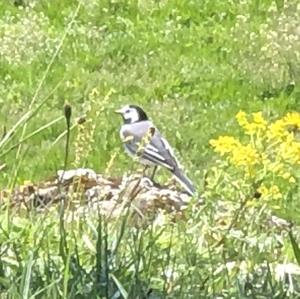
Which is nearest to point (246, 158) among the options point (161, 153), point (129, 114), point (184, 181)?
point (184, 181)

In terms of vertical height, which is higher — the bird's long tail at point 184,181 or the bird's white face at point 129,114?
the bird's white face at point 129,114

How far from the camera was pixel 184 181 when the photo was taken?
990cm

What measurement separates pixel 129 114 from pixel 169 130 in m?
0.92

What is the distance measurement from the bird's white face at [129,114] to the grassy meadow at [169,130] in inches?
10.4

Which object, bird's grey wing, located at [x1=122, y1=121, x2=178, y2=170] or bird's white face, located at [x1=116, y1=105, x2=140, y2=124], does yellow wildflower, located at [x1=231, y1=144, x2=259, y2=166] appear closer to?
bird's grey wing, located at [x1=122, y1=121, x2=178, y2=170]

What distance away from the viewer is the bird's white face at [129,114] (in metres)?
11.3

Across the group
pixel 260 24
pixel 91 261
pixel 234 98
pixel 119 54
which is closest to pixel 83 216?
pixel 91 261

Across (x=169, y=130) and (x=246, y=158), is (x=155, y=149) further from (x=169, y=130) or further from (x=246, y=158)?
(x=246, y=158)

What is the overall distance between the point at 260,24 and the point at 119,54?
1.82 metres

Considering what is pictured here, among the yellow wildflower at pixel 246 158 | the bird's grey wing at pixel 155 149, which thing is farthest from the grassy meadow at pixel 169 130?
the bird's grey wing at pixel 155 149

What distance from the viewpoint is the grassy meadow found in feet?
15.6

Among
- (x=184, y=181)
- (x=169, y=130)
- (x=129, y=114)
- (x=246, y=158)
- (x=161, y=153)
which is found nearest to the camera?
(x=246, y=158)

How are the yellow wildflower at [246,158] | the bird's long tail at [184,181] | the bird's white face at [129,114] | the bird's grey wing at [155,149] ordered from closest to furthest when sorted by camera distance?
the yellow wildflower at [246,158] < the bird's long tail at [184,181] < the bird's grey wing at [155,149] < the bird's white face at [129,114]

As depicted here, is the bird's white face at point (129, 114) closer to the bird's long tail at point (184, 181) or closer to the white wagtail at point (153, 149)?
the white wagtail at point (153, 149)
